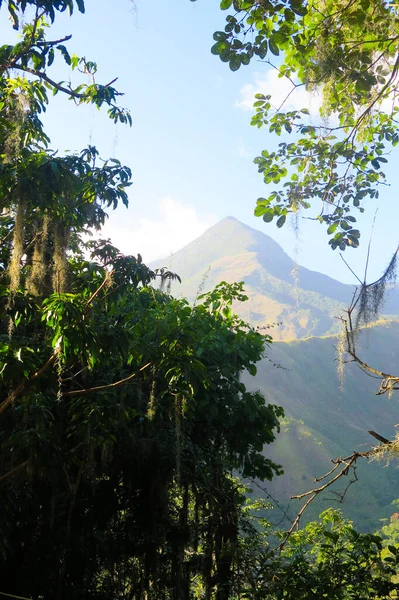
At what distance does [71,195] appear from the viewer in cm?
380

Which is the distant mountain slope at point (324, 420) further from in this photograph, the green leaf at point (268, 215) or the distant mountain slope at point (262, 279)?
the green leaf at point (268, 215)

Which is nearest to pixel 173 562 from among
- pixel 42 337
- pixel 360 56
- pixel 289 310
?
pixel 42 337

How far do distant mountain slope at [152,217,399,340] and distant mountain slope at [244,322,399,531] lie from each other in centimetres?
1243

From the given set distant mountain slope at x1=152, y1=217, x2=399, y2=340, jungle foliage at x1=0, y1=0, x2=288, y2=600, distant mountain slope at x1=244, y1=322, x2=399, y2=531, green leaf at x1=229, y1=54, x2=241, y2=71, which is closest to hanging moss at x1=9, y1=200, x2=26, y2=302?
jungle foliage at x1=0, y1=0, x2=288, y2=600

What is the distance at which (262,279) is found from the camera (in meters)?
128

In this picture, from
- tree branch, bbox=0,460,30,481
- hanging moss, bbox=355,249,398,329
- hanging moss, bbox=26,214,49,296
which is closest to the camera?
hanging moss, bbox=355,249,398,329

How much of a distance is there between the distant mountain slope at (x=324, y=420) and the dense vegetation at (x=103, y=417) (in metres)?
32.1

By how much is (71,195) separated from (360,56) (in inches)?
85.5

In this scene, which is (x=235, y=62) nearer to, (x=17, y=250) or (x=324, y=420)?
(x=17, y=250)

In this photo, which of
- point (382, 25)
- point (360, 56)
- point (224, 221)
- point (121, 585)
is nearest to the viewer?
point (382, 25)

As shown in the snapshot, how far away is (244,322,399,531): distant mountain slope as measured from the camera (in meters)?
44.1

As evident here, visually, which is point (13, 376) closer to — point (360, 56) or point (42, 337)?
point (42, 337)

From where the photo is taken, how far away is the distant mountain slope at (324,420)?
44062 mm

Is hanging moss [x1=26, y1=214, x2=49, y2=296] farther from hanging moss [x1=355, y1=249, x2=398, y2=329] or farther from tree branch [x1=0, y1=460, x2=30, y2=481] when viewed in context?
hanging moss [x1=355, y1=249, x2=398, y2=329]
